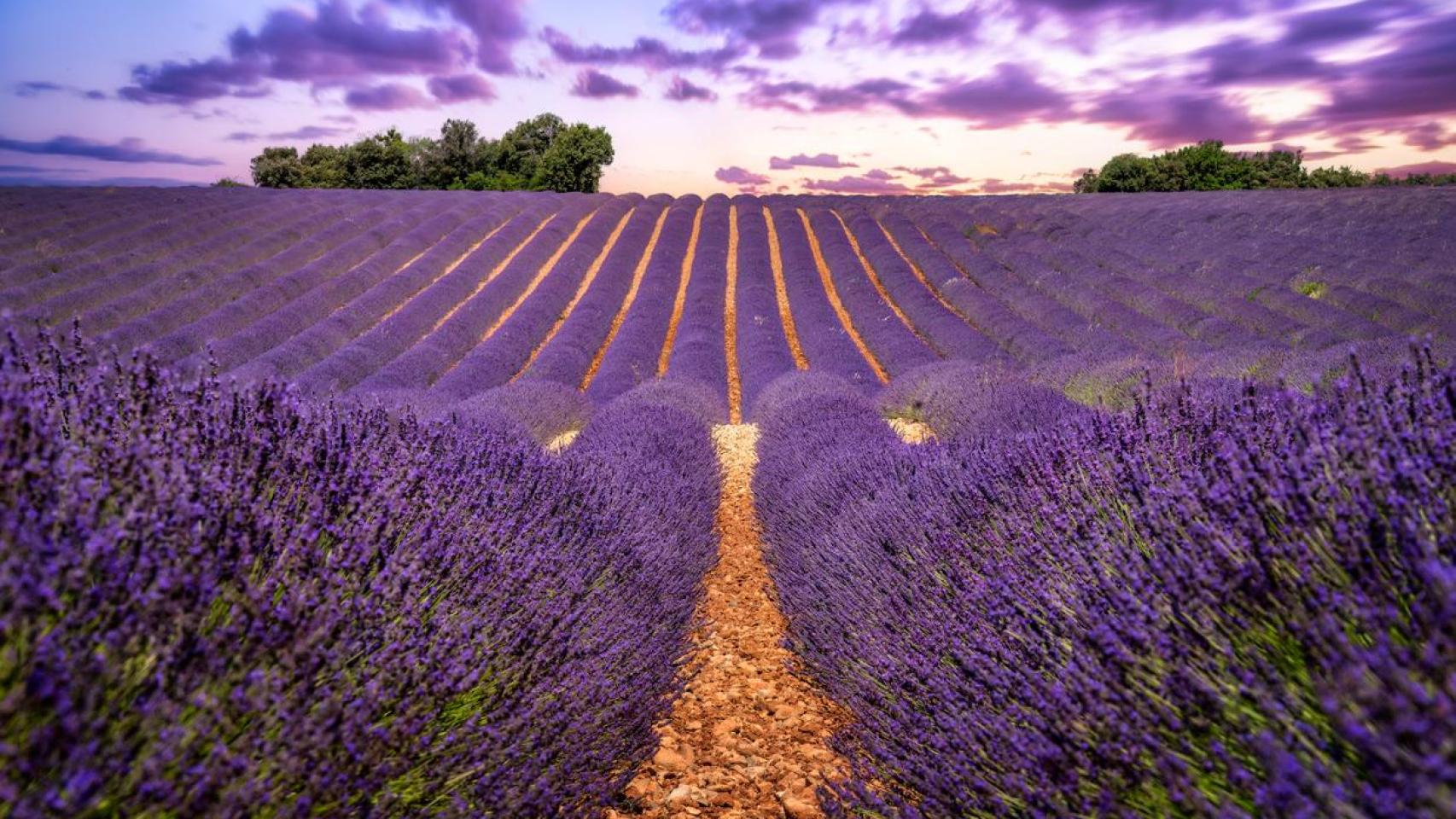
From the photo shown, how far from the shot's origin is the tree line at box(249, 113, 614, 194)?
3550cm

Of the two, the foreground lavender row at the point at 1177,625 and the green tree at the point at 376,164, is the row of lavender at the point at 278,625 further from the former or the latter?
the green tree at the point at 376,164

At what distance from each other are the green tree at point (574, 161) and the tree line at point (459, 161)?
0.13 ft

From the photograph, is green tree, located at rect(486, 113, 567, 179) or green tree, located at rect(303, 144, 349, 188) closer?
green tree, located at rect(303, 144, 349, 188)

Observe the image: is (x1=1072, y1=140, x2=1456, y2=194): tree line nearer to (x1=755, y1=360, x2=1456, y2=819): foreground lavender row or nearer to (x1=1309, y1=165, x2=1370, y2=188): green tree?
(x1=1309, y1=165, x2=1370, y2=188): green tree

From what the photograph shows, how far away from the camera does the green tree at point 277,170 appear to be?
3606 cm

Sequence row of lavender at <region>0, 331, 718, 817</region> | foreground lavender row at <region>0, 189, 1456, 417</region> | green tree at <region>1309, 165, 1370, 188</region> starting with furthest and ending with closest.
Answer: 1. green tree at <region>1309, 165, 1370, 188</region>
2. foreground lavender row at <region>0, 189, 1456, 417</region>
3. row of lavender at <region>0, 331, 718, 817</region>

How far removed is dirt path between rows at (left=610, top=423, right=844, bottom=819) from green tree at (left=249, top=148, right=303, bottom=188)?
39555mm

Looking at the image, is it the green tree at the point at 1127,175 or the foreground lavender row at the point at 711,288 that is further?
the green tree at the point at 1127,175

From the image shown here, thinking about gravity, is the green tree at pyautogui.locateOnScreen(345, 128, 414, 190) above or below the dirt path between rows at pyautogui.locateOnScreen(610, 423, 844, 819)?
above

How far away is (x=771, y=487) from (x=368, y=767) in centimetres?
406

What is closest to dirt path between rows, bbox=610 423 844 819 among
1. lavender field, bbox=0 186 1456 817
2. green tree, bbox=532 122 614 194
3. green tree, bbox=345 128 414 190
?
lavender field, bbox=0 186 1456 817

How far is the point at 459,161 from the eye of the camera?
132 ft

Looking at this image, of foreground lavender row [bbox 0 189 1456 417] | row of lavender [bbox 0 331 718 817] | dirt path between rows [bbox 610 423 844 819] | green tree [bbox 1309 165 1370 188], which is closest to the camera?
row of lavender [bbox 0 331 718 817]

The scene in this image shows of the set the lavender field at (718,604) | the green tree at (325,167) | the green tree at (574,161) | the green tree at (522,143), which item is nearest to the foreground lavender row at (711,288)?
the lavender field at (718,604)
